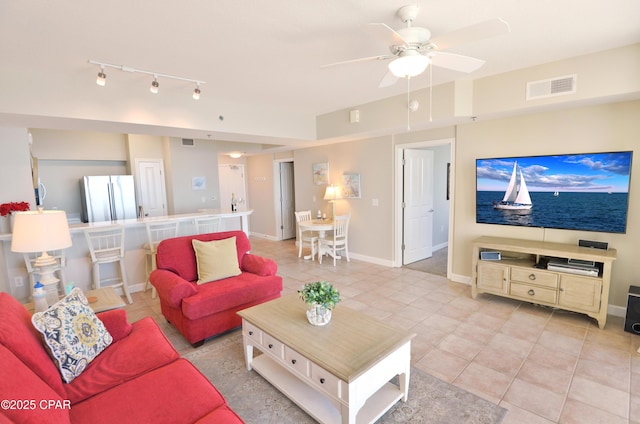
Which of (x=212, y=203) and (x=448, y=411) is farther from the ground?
(x=212, y=203)

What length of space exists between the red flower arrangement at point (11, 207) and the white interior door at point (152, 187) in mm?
2690

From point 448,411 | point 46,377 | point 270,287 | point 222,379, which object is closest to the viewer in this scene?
point 46,377

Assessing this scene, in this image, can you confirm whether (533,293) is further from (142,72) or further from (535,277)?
(142,72)

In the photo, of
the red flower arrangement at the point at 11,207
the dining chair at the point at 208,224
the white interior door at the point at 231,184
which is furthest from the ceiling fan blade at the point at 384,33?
the white interior door at the point at 231,184

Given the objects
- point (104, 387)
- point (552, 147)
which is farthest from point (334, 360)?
point (552, 147)

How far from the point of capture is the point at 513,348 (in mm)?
2805

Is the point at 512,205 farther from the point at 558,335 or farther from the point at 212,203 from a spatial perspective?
the point at 212,203

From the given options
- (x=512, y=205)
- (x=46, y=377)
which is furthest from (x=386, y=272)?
(x=46, y=377)

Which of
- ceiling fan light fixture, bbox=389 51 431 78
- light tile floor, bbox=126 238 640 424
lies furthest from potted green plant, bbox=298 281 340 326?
ceiling fan light fixture, bbox=389 51 431 78

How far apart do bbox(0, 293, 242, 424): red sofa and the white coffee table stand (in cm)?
57

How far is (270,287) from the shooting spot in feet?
10.8

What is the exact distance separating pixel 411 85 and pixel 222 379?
3717 millimetres

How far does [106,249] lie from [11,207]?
113 centimetres

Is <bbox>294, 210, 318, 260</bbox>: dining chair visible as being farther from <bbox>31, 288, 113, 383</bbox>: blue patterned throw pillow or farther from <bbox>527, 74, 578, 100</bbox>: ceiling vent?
<bbox>31, 288, 113, 383</bbox>: blue patterned throw pillow
